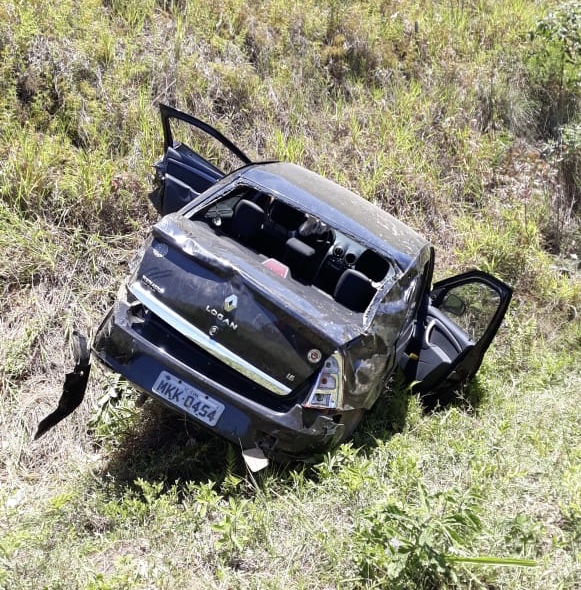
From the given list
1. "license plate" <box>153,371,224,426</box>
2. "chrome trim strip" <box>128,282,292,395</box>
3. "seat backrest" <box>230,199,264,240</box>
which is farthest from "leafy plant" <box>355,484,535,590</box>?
"seat backrest" <box>230,199,264,240</box>

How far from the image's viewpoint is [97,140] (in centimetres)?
699

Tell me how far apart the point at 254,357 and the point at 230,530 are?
90 centimetres

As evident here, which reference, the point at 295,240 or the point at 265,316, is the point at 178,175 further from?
the point at 265,316

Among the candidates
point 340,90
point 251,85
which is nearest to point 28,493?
point 251,85

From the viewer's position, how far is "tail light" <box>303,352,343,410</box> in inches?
156

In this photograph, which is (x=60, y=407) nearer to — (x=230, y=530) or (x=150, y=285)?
(x=150, y=285)

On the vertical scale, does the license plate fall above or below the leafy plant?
below

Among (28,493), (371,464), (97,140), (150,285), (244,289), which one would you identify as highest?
(244,289)

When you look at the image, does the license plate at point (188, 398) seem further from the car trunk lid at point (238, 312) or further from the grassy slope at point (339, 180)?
the grassy slope at point (339, 180)

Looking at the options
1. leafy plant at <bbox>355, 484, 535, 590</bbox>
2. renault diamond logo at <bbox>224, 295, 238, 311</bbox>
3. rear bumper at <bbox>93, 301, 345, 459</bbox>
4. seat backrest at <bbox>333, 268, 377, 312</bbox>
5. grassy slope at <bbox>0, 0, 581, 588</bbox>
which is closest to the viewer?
leafy plant at <bbox>355, 484, 535, 590</bbox>

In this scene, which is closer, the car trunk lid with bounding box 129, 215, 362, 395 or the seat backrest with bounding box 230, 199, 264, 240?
the car trunk lid with bounding box 129, 215, 362, 395

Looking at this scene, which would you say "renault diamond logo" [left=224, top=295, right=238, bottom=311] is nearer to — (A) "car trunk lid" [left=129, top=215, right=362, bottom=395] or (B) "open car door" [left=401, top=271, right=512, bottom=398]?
(A) "car trunk lid" [left=129, top=215, right=362, bottom=395]

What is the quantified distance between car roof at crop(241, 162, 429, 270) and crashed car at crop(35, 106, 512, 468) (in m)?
0.01

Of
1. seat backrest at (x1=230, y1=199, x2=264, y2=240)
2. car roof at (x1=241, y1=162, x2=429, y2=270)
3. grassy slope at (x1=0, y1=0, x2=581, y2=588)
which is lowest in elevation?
grassy slope at (x1=0, y1=0, x2=581, y2=588)
